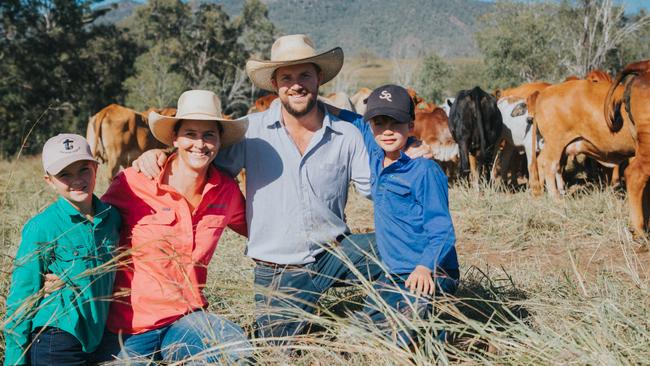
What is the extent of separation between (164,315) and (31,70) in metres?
29.5

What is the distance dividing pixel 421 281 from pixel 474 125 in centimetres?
808

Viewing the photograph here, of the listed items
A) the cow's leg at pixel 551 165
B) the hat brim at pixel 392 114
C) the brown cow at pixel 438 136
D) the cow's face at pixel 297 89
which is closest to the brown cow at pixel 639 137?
the cow's leg at pixel 551 165

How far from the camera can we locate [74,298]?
3.21 metres

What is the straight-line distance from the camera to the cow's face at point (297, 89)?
407 centimetres

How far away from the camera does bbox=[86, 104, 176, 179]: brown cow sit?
1408cm

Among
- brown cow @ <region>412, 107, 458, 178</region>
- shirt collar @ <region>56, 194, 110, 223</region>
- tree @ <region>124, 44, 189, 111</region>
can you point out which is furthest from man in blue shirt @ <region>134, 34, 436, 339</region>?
tree @ <region>124, 44, 189, 111</region>

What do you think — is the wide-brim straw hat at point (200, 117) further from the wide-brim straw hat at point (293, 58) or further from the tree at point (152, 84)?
the tree at point (152, 84)

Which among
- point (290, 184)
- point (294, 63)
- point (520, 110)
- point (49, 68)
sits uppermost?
point (49, 68)

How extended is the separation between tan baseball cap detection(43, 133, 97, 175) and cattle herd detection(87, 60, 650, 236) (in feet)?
17.7

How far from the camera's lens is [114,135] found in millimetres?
14141

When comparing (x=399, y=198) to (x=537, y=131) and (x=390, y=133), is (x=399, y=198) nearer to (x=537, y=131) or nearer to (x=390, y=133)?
(x=390, y=133)

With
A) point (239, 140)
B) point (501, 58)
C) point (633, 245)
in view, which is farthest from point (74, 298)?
point (501, 58)

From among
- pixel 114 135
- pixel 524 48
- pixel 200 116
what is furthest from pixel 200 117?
pixel 524 48

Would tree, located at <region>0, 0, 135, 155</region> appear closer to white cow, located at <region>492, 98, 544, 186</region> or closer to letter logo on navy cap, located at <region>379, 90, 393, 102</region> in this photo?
white cow, located at <region>492, 98, 544, 186</region>
